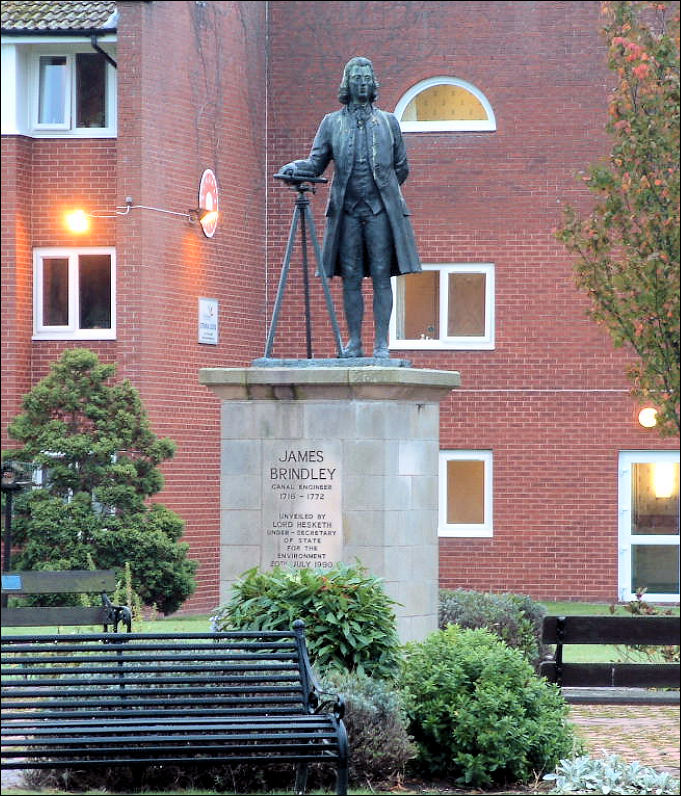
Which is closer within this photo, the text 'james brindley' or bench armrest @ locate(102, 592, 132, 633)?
bench armrest @ locate(102, 592, 132, 633)

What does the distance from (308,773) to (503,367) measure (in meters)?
15.9

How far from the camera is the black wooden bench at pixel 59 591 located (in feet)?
39.6

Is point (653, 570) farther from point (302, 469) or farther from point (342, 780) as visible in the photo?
point (342, 780)

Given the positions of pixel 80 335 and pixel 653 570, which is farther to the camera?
pixel 653 570

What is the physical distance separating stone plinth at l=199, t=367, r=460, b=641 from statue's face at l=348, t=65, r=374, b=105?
2051 millimetres

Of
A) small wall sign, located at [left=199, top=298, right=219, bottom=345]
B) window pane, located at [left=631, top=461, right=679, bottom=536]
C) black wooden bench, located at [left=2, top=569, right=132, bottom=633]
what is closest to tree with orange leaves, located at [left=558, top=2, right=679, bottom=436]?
black wooden bench, located at [left=2, top=569, right=132, bottom=633]

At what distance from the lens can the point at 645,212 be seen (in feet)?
32.3

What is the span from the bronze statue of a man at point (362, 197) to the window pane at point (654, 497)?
12.6 m

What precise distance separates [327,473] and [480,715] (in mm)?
3116

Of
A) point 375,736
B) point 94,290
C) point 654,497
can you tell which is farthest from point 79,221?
point 375,736

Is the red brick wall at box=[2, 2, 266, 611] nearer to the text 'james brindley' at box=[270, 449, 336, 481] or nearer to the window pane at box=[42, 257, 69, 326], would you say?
the window pane at box=[42, 257, 69, 326]

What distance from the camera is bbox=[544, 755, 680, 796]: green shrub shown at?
8.62 m

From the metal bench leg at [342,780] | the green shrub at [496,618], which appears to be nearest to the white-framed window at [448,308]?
the green shrub at [496,618]

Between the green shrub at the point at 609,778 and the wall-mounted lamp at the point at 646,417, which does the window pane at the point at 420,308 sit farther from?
the green shrub at the point at 609,778
